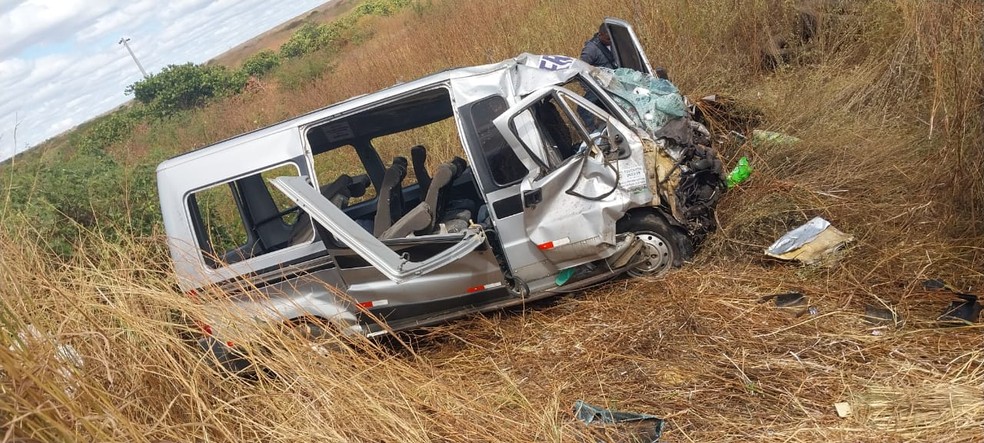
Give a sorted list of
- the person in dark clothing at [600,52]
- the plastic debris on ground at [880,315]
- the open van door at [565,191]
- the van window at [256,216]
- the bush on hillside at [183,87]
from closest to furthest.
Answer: the plastic debris on ground at [880,315]
the open van door at [565,191]
the van window at [256,216]
the person in dark clothing at [600,52]
the bush on hillside at [183,87]

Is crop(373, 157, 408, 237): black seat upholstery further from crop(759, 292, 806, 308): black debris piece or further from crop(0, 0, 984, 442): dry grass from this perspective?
crop(759, 292, 806, 308): black debris piece

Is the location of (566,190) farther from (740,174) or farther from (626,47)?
(626,47)

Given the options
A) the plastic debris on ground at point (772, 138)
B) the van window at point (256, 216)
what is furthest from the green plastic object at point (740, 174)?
the van window at point (256, 216)

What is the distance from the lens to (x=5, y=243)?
319cm

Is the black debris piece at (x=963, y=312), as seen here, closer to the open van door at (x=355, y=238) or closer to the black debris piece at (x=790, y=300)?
the black debris piece at (x=790, y=300)

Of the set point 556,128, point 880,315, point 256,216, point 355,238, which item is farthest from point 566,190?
point 256,216

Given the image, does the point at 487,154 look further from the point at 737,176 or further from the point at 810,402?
the point at 810,402

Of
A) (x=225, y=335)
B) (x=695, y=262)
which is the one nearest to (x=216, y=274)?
(x=225, y=335)

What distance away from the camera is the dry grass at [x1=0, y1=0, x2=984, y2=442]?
304 cm

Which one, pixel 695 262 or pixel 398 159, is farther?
pixel 398 159

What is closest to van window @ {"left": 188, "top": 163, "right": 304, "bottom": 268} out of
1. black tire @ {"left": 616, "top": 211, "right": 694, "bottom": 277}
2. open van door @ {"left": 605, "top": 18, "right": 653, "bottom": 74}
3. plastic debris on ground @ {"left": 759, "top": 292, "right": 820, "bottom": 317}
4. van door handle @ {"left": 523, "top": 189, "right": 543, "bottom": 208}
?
van door handle @ {"left": 523, "top": 189, "right": 543, "bottom": 208}

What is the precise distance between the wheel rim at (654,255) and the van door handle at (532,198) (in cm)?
84

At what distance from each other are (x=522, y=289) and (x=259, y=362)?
2231mm

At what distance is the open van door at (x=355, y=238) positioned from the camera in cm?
427
